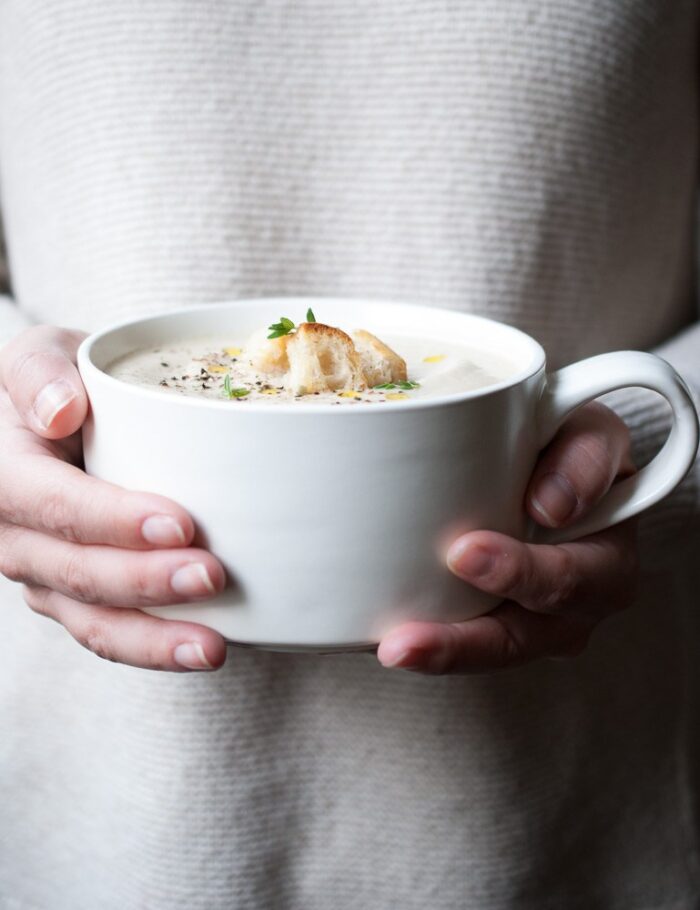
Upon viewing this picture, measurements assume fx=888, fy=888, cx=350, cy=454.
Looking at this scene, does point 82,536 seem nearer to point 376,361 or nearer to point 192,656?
point 192,656

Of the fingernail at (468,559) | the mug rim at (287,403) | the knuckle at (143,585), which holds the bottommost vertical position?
the knuckle at (143,585)

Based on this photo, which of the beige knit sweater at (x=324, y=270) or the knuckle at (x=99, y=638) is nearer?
the knuckle at (x=99, y=638)

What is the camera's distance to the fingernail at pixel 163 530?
0.45 m

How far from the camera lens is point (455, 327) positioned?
0.65 m

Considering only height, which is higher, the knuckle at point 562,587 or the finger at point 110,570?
the finger at point 110,570

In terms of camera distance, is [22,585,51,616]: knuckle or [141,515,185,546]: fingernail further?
[22,585,51,616]: knuckle

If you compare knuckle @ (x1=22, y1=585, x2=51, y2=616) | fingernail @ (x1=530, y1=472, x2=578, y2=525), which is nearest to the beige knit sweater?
knuckle @ (x1=22, y1=585, x2=51, y2=616)

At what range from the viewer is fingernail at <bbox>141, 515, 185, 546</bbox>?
0.45 metres

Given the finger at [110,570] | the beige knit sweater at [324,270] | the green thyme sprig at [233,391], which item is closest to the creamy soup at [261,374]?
the green thyme sprig at [233,391]

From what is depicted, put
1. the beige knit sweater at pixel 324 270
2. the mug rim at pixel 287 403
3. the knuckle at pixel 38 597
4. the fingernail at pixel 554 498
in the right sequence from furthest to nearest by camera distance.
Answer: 1. the beige knit sweater at pixel 324 270
2. the knuckle at pixel 38 597
3. the fingernail at pixel 554 498
4. the mug rim at pixel 287 403

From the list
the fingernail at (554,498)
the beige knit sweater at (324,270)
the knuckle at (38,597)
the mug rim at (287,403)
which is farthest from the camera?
the beige knit sweater at (324,270)

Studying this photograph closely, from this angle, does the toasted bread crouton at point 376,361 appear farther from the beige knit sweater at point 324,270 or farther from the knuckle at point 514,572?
the beige knit sweater at point 324,270

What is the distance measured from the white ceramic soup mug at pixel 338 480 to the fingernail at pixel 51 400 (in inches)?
0.6

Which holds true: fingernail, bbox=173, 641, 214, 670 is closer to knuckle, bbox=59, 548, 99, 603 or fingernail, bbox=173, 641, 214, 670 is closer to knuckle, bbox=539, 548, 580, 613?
knuckle, bbox=59, 548, 99, 603
